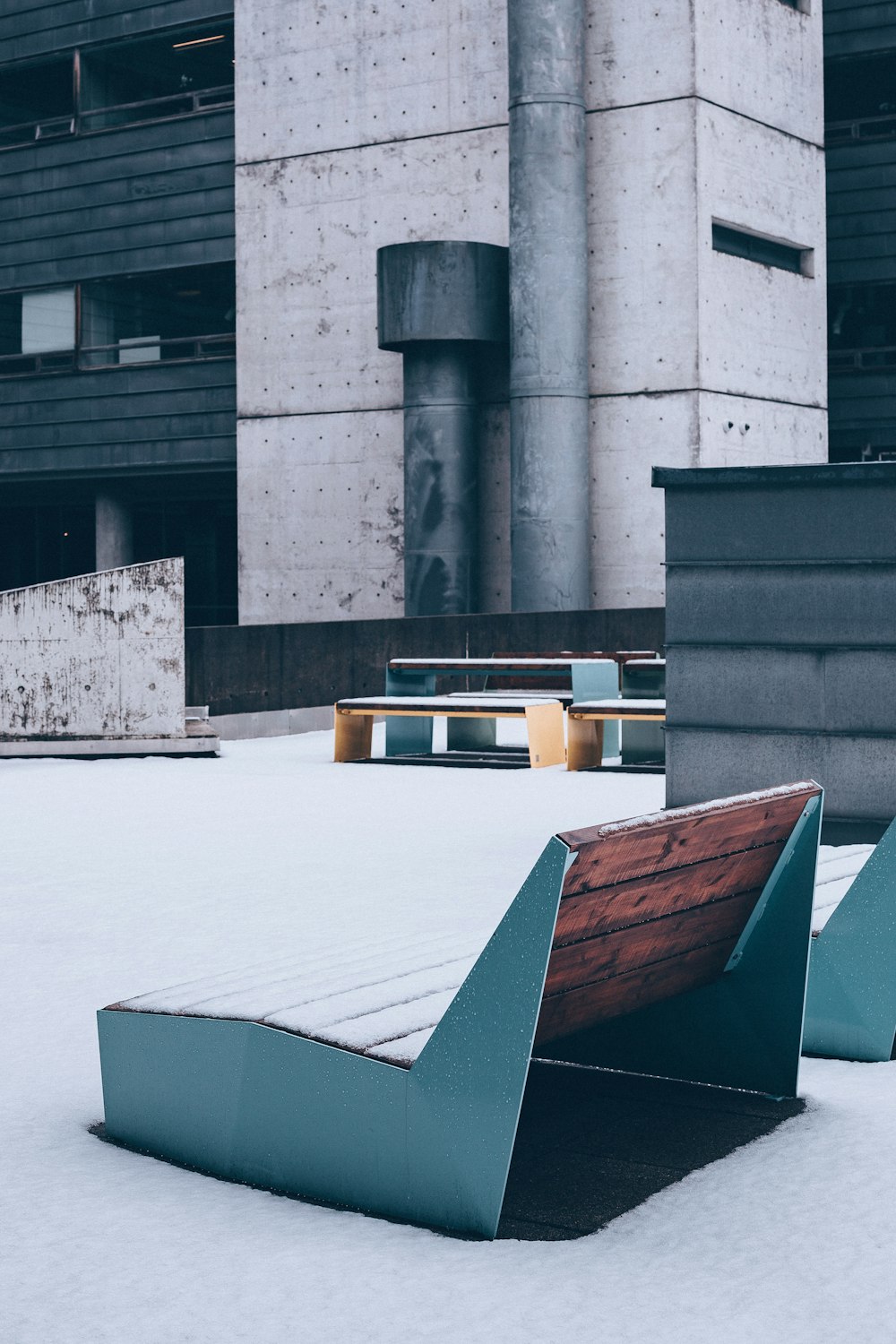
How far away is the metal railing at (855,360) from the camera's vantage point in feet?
91.9

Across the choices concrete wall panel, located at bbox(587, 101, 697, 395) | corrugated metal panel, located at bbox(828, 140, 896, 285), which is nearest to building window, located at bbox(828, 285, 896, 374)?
corrugated metal panel, located at bbox(828, 140, 896, 285)

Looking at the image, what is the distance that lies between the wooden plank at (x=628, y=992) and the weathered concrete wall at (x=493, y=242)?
20221mm

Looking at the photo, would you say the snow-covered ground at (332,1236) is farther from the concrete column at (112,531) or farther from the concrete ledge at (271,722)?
the concrete column at (112,531)

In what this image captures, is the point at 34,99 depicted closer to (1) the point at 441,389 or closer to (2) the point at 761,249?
(1) the point at 441,389

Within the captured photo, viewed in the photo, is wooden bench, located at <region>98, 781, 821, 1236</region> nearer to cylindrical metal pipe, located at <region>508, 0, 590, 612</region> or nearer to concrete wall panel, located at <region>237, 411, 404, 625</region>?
cylindrical metal pipe, located at <region>508, 0, 590, 612</region>

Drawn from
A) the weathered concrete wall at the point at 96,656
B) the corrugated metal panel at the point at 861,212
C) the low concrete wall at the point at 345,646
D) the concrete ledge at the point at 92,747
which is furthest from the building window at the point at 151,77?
the concrete ledge at the point at 92,747

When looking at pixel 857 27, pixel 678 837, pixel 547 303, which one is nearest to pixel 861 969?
pixel 678 837

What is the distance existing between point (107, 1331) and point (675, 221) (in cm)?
2254

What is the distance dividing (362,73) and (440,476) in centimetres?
671

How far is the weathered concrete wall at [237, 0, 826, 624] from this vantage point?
24000 millimetres

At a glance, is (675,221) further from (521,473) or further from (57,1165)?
(57,1165)

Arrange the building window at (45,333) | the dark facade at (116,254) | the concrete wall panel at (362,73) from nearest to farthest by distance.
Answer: the concrete wall panel at (362,73) < the dark facade at (116,254) < the building window at (45,333)

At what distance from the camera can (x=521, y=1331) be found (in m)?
2.85

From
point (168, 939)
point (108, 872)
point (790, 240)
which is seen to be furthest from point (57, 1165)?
point (790, 240)
